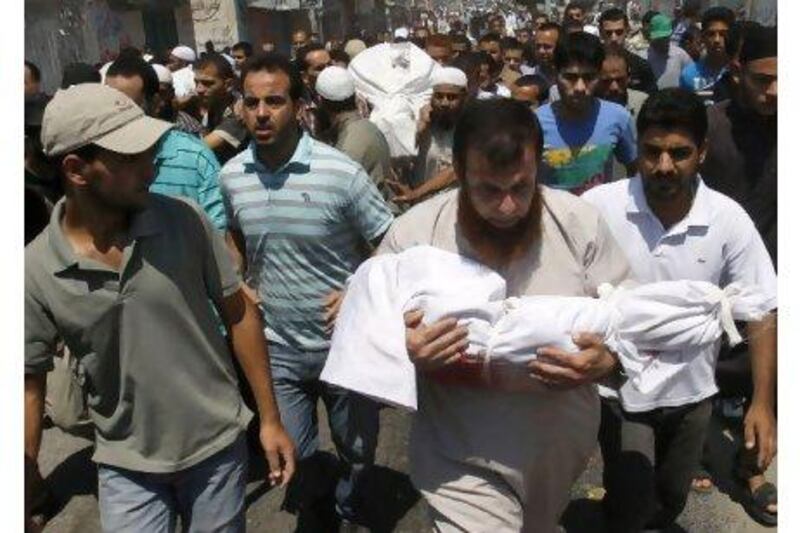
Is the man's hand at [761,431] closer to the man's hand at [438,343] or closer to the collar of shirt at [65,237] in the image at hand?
the man's hand at [438,343]

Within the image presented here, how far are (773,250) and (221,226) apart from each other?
7.87 feet

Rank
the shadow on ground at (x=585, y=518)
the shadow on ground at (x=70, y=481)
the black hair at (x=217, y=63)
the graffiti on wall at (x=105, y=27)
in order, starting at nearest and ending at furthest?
1. the shadow on ground at (x=585, y=518)
2. the shadow on ground at (x=70, y=481)
3. the black hair at (x=217, y=63)
4. the graffiti on wall at (x=105, y=27)

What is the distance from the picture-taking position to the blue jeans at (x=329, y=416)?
350 cm

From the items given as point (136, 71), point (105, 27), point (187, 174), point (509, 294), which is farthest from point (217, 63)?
point (105, 27)

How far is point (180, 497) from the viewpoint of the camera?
8.61 feet

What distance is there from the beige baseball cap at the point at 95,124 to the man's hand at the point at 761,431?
78.2 inches

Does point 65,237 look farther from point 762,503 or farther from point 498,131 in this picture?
point 762,503

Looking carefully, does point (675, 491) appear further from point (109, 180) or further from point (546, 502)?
point (109, 180)

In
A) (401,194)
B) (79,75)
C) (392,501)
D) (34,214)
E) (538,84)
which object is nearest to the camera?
(34,214)

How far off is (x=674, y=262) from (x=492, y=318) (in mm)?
1065

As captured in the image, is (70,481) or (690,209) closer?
(690,209)

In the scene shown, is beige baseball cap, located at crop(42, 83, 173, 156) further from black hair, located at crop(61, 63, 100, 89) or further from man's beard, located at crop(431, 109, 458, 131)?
black hair, located at crop(61, 63, 100, 89)

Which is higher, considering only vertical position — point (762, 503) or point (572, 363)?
point (572, 363)

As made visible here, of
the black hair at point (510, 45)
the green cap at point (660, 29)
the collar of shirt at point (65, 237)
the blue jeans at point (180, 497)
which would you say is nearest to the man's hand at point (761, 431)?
the blue jeans at point (180, 497)
